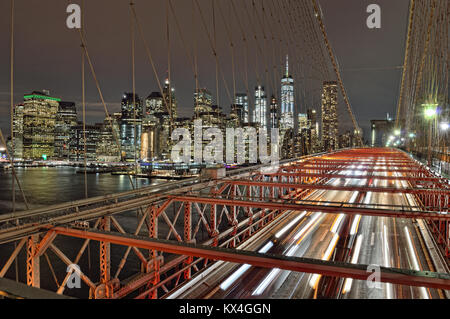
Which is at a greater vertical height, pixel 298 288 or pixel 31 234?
pixel 31 234

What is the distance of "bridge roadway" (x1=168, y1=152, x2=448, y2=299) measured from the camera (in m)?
7.68

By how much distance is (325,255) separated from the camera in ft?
35.0

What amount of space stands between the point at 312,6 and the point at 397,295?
44955 millimetres

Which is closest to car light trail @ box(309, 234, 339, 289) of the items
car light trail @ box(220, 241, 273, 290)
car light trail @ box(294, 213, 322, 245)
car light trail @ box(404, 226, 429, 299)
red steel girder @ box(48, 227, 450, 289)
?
car light trail @ box(294, 213, 322, 245)

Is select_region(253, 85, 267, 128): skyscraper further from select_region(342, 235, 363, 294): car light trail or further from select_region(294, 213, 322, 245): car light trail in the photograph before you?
select_region(342, 235, 363, 294): car light trail

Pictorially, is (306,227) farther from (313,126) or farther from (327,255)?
(313,126)

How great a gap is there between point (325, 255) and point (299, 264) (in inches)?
318

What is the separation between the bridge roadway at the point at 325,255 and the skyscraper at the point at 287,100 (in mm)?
23013

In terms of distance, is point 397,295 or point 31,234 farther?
point 397,295

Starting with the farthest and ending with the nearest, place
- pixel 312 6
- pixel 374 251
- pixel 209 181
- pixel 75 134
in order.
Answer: pixel 75 134 → pixel 312 6 → pixel 374 251 → pixel 209 181

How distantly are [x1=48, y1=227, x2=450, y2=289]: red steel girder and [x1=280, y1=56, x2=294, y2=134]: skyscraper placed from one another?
33430mm
